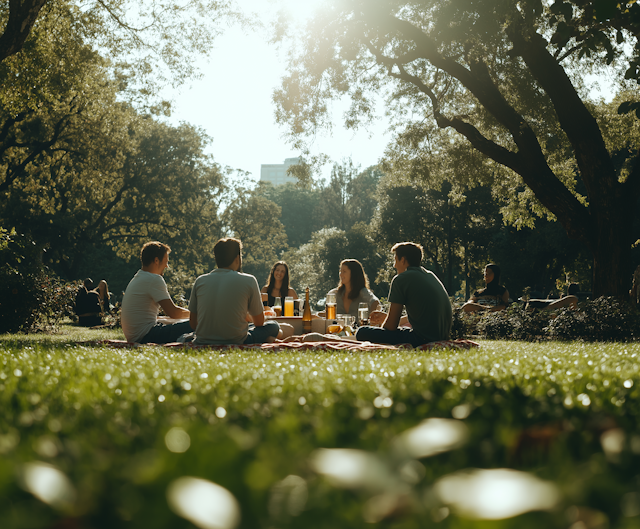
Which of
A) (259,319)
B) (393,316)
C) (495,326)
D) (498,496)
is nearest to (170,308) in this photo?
(259,319)

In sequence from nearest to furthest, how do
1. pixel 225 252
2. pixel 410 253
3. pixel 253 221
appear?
pixel 225 252 → pixel 410 253 → pixel 253 221

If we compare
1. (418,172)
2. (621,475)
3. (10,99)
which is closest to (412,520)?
(621,475)

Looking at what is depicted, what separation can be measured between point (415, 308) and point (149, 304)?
12.8ft

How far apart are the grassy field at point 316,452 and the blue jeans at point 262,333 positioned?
14.5 feet

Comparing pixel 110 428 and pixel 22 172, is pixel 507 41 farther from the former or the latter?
pixel 22 172

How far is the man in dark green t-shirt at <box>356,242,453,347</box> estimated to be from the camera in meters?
7.84

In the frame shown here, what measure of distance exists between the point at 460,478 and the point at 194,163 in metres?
40.4

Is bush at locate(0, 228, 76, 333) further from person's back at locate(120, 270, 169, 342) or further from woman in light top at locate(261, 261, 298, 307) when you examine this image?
person's back at locate(120, 270, 169, 342)

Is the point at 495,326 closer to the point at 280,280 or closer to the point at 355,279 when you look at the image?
the point at 355,279

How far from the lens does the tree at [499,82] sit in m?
13.0

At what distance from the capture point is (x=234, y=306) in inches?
290

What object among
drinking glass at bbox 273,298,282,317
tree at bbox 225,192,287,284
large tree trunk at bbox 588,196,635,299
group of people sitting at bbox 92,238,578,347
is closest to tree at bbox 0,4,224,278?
tree at bbox 225,192,287,284

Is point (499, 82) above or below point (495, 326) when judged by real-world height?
above

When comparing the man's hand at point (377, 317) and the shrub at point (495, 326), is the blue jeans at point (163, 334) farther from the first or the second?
the shrub at point (495, 326)
